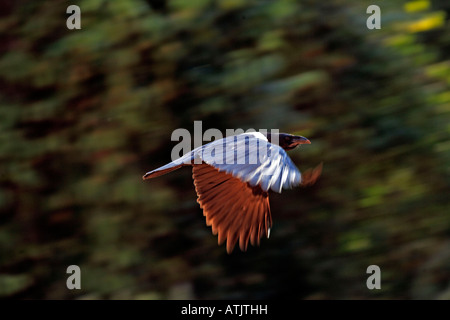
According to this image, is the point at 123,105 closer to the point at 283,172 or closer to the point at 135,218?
the point at 135,218

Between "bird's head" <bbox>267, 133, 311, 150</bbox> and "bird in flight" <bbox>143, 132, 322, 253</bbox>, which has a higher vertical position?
"bird's head" <bbox>267, 133, 311, 150</bbox>

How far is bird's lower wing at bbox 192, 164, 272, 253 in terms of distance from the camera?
3.13 metres

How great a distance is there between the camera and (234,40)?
11.1ft

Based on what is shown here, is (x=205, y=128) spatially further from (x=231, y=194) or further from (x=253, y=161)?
(x=253, y=161)

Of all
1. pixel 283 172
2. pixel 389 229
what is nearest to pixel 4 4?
pixel 283 172

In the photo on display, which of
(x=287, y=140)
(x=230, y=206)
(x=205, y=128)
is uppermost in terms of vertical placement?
(x=205, y=128)

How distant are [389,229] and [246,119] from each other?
0.94m

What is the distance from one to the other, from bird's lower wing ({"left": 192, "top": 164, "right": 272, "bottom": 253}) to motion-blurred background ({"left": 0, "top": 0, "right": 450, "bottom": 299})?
340mm

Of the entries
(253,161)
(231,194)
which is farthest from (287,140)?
(253,161)

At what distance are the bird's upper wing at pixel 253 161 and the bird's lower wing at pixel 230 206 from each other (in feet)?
0.62

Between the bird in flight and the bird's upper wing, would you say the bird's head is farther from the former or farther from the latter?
the bird's upper wing

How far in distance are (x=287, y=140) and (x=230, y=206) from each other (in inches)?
16.9

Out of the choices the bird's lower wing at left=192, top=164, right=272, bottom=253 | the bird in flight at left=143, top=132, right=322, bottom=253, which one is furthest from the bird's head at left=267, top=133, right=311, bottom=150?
the bird's lower wing at left=192, top=164, right=272, bottom=253

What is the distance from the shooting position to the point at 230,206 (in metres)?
3.16
